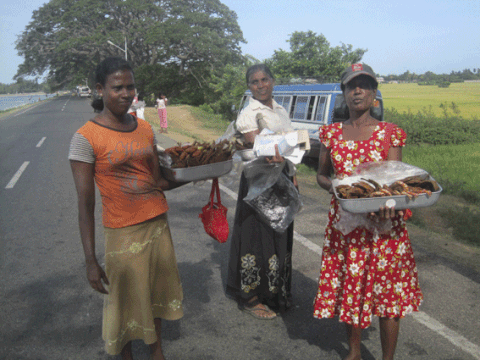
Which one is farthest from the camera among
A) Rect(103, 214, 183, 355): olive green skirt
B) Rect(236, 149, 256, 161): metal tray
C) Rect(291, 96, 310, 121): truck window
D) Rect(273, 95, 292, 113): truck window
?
Rect(273, 95, 292, 113): truck window

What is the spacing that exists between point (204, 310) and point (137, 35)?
42.3m

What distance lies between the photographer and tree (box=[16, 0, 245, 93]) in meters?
39.1

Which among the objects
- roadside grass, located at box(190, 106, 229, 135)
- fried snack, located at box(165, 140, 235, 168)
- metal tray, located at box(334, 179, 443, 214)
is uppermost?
fried snack, located at box(165, 140, 235, 168)

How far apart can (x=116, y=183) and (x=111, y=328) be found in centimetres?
82

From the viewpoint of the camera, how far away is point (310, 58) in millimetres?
24531

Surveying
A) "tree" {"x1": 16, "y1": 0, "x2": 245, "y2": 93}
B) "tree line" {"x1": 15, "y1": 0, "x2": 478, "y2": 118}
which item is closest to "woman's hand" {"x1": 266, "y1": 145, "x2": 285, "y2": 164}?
"tree line" {"x1": 15, "y1": 0, "x2": 478, "y2": 118}

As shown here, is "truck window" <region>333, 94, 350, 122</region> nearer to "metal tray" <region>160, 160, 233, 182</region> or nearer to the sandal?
the sandal

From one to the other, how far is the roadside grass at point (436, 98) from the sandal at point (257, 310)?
16534 mm

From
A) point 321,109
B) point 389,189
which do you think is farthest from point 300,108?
point 389,189

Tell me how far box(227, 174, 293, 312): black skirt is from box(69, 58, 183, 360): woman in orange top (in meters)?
0.85

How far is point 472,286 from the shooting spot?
12.7 feet

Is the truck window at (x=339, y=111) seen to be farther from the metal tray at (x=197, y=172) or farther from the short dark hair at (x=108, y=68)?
the short dark hair at (x=108, y=68)

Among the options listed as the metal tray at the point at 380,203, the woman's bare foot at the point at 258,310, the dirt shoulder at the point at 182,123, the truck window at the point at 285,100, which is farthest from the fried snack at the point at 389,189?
the dirt shoulder at the point at 182,123

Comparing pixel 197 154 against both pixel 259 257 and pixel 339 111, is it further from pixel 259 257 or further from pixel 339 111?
pixel 339 111
